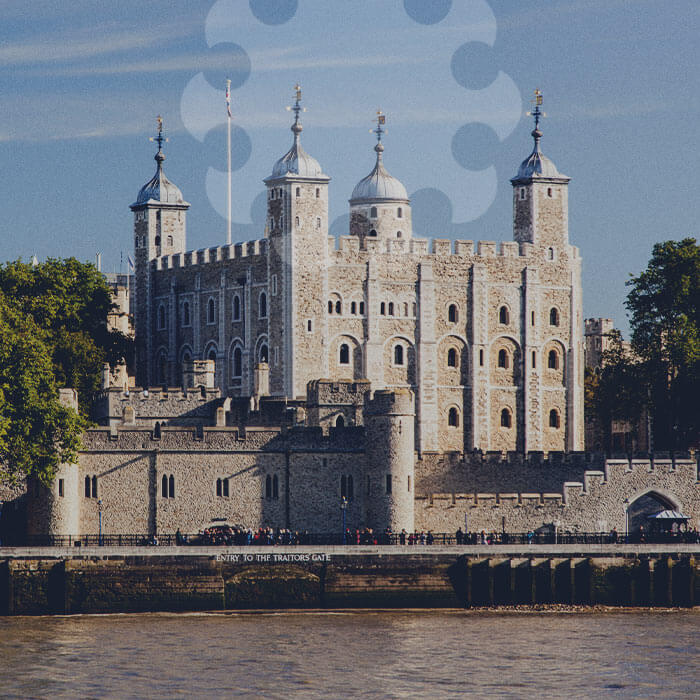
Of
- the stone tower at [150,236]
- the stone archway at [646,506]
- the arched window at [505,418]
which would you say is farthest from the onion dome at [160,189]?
the stone archway at [646,506]

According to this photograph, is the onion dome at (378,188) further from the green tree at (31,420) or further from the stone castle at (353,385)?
the green tree at (31,420)

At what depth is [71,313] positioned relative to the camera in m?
96.0

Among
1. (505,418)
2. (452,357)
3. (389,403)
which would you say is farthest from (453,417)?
(389,403)

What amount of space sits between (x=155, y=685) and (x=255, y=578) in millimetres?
14491

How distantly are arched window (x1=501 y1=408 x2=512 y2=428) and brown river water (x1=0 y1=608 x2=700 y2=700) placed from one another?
38276 millimetres

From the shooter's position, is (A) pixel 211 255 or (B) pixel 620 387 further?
(A) pixel 211 255

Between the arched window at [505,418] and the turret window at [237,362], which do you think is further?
the arched window at [505,418]

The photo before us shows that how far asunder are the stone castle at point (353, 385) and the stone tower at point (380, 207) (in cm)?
10

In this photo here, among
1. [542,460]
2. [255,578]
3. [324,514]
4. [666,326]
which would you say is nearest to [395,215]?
[666,326]

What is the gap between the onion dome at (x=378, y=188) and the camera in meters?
119

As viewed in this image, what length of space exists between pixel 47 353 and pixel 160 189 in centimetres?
3648

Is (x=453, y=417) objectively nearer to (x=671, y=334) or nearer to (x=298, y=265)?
(x=298, y=265)

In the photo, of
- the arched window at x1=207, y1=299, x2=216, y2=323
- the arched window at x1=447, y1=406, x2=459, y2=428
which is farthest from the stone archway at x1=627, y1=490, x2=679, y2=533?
the arched window at x1=207, y1=299, x2=216, y2=323

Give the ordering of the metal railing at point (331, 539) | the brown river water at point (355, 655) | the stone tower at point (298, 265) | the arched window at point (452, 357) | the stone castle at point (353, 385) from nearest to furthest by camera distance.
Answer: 1. the brown river water at point (355, 655)
2. the metal railing at point (331, 539)
3. the stone castle at point (353, 385)
4. the stone tower at point (298, 265)
5. the arched window at point (452, 357)
